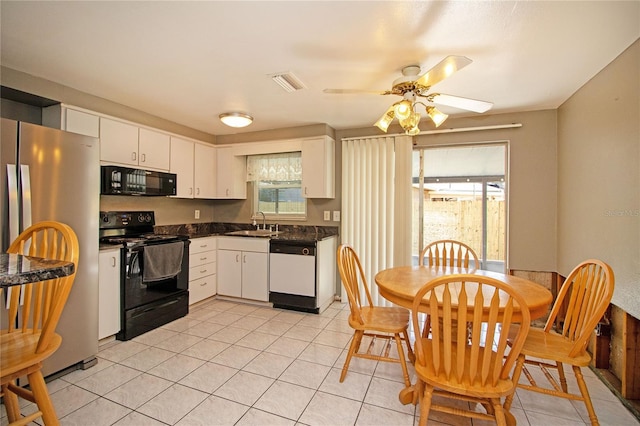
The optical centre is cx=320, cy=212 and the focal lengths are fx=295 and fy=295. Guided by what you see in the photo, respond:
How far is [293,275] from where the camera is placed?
344 cm

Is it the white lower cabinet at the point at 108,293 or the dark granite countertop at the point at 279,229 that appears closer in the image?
the white lower cabinet at the point at 108,293

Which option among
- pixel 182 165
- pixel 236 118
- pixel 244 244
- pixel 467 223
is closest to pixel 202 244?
pixel 244 244

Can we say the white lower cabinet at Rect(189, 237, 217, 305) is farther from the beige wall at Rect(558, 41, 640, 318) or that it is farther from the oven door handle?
the beige wall at Rect(558, 41, 640, 318)

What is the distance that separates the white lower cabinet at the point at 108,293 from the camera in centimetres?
250

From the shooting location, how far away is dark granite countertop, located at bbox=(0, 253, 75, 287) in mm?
899

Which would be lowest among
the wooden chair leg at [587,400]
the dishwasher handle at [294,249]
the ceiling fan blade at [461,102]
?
the wooden chair leg at [587,400]

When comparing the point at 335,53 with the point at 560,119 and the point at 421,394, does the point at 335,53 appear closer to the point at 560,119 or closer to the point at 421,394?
the point at 421,394

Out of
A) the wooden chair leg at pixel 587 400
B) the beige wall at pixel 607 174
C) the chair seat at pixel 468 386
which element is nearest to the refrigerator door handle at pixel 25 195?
the chair seat at pixel 468 386

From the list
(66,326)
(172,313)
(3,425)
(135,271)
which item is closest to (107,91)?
(135,271)

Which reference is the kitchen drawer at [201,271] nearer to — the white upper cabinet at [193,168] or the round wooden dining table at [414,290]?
the white upper cabinet at [193,168]

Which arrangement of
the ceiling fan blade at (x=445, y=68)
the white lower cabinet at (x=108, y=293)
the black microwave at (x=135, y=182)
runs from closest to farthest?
the ceiling fan blade at (x=445, y=68)
the white lower cabinet at (x=108, y=293)
the black microwave at (x=135, y=182)

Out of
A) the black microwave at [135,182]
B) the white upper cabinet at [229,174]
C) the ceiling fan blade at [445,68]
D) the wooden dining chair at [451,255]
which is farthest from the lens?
the white upper cabinet at [229,174]

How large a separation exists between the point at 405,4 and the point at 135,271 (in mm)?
2957

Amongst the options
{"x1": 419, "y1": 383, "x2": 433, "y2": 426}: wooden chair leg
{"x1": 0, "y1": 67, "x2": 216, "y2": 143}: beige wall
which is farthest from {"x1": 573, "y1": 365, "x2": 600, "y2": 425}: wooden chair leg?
{"x1": 0, "y1": 67, "x2": 216, "y2": 143}: beige wall
